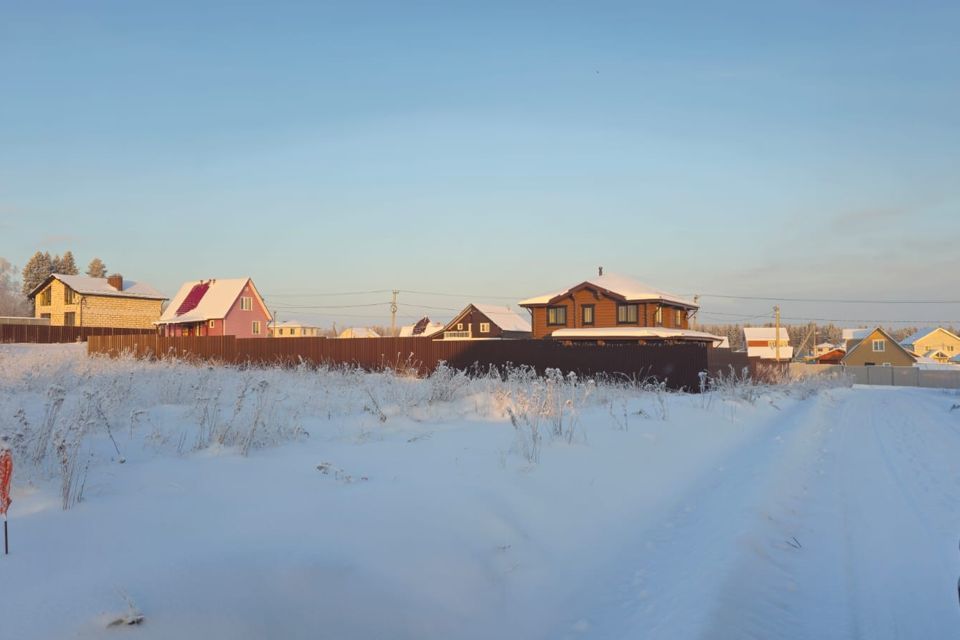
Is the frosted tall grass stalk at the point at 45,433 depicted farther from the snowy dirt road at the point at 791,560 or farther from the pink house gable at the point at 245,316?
the pink house gable at the point at 245,316

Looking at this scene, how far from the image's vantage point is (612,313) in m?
36.4

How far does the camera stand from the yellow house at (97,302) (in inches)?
1839

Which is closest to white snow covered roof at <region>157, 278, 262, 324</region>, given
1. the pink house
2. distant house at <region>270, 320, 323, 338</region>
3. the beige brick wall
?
the pink house

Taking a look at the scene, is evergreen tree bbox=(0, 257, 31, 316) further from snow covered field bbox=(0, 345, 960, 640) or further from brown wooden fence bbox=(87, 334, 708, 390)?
snow covered field bbox=(0, 345, 960, 640)

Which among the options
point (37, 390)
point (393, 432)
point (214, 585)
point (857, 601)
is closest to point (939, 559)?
point (857, 601)

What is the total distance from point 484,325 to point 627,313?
17.9 metres

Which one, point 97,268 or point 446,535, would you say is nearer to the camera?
point 446,535

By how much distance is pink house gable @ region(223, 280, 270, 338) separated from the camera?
45531 mm

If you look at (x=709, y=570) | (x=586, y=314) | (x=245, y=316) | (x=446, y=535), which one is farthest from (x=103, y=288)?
(x=709, y=570)

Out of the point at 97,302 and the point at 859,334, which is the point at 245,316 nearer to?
the point at 97,302

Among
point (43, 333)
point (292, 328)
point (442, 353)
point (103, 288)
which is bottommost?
point (442, 353)

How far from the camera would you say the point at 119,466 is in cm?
479

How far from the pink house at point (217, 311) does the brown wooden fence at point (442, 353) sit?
51.9ft

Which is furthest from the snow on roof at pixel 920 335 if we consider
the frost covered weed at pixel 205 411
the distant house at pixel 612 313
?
the frost covered weed at pixel 205 411
